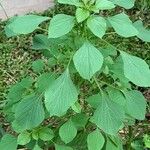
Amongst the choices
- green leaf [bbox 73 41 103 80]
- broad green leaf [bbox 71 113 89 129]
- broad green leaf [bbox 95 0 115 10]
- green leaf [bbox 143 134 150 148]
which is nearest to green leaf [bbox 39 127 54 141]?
broad green leaf [bbox 71 113 89 129]

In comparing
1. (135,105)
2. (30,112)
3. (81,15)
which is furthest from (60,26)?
(135,105)

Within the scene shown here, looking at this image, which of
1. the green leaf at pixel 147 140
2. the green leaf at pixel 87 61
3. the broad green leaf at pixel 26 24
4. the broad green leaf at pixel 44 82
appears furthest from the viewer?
the green leaf at pixel 147 140

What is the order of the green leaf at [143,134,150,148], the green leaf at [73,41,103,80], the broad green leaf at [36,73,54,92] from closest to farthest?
1. the green leaf at [73,41,103,80]
2. the broad green leaf at [36,73,54,92]
3. the green leaf at [143,134,150,148]

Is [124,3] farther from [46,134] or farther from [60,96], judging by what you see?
[46,134]

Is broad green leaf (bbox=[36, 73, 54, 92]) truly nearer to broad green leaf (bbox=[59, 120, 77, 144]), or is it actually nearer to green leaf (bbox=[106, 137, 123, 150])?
broad green leaf (bbox=[59, 120, 77, 144])

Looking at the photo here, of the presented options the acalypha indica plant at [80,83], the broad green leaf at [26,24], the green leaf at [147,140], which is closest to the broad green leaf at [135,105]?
the acalypha indica plant at [80,83]

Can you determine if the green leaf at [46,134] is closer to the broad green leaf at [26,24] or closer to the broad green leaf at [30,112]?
the broad green leaf at [30,112]

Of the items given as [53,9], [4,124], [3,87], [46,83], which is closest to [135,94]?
[46,83]
